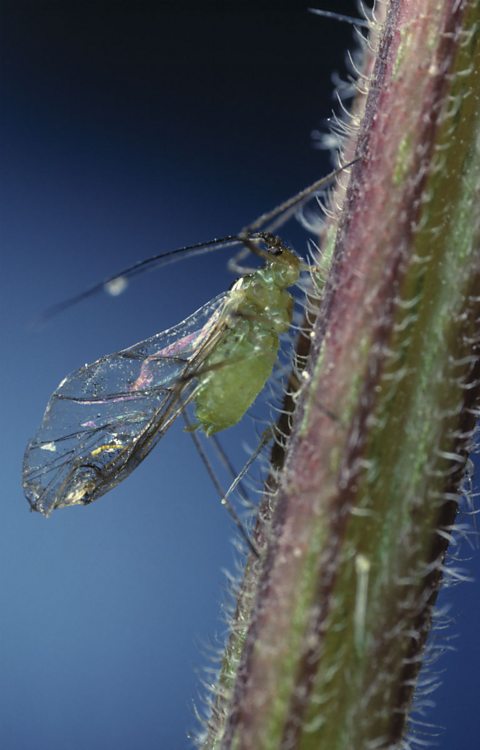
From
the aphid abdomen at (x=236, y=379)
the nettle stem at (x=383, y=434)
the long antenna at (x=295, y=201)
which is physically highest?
the aphid abdomen at (x=236, y=379)

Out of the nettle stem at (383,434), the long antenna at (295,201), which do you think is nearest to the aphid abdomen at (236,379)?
the long antenna at (295,201)

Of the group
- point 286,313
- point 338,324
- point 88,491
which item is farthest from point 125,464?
point 338,324

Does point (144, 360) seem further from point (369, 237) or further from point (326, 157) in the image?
point (326, 157)

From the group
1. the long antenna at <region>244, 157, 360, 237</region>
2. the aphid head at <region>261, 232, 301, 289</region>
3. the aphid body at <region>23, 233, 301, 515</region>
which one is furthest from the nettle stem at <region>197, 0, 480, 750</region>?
the aphid head at <region>261, 232, 301, 289</region>

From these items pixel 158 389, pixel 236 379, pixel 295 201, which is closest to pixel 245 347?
pixel 236 379

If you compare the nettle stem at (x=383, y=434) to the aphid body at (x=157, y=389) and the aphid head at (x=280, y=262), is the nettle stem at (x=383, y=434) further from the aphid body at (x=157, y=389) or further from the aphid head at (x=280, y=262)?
the aphid head at (x=280, y=262)

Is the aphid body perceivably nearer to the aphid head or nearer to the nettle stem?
the aphid head
